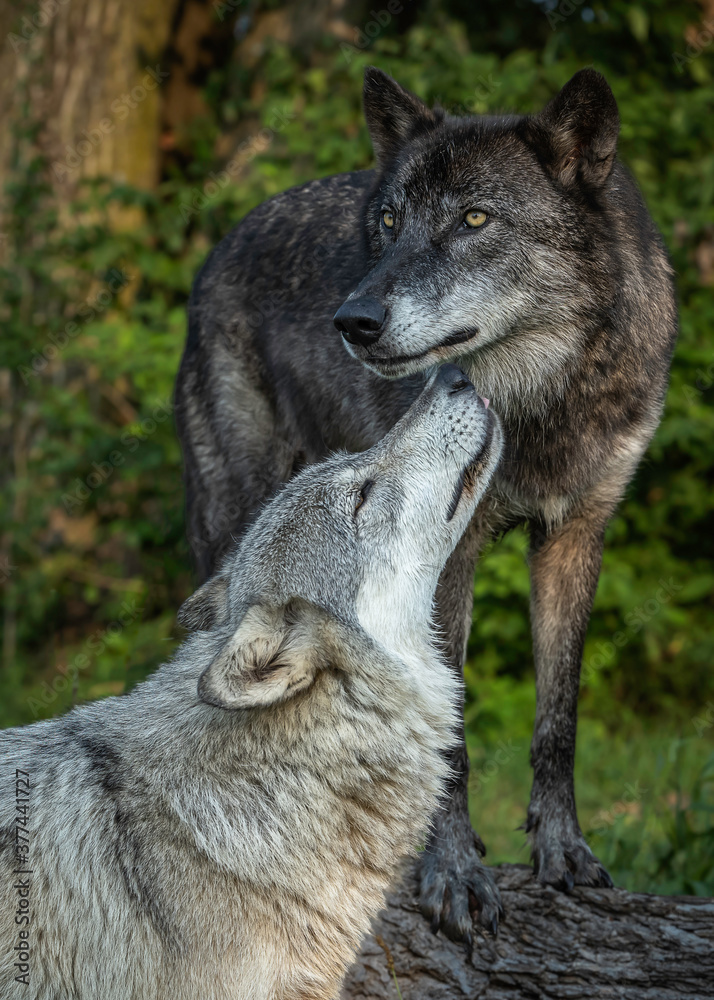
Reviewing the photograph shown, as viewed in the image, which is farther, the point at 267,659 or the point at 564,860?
the point at 564,860

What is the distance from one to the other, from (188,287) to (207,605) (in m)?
4.48

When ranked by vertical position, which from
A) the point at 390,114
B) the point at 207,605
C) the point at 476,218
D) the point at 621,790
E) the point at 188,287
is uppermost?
the point at 390,114

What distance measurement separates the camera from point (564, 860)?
142 inches

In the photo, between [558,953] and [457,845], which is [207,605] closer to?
[457,845]

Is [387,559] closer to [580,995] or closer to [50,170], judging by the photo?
[580,995]

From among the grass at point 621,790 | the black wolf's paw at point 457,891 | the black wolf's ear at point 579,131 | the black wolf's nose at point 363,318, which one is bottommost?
the grass at point 621,790

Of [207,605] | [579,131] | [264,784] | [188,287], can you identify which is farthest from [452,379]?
[188,287]

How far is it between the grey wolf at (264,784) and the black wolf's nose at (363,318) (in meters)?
0.45

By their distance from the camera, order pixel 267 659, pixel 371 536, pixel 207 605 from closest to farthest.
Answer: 1. pixel 267 659
2. pixel 371 536
3. pixel 207 605

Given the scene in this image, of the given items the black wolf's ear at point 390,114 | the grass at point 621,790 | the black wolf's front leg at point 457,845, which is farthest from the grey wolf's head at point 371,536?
the grass at point 621,790

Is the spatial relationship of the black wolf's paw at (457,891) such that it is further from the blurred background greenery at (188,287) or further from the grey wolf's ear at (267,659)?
the blurred background greenery at (188,287)

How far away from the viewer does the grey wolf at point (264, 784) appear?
102 inches

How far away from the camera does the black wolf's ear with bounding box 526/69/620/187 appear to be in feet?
10.7

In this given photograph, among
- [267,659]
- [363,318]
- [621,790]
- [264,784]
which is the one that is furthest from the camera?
[621,790]
